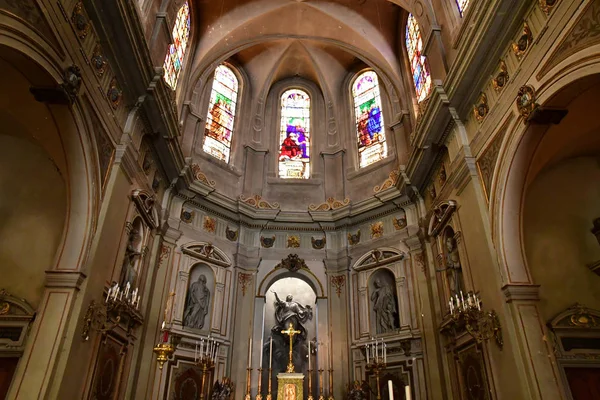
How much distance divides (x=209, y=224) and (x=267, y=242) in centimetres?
211

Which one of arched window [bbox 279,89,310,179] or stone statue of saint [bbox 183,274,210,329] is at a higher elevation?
arched window [bbox 279,89,310,179]

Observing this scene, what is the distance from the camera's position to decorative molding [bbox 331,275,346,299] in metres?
13.2

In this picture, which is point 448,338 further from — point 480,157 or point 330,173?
point 330,173

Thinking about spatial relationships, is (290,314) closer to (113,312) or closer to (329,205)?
(329,205)

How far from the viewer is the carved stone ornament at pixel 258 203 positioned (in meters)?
14.2

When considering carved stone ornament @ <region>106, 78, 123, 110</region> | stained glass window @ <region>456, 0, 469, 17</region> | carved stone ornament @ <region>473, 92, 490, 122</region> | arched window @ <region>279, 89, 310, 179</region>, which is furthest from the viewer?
arched window @ <region>279, 89, 310, 179</region>

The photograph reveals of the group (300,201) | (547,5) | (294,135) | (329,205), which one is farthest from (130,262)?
(547,5)

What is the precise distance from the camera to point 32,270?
7547mm

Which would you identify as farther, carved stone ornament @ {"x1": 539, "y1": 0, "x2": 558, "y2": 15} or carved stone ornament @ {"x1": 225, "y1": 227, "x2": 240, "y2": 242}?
carved stone ornament @ {"x1": 225, "y1": 227, "x2": 240, "y2": 242}

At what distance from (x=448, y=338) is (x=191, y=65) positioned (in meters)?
11.5

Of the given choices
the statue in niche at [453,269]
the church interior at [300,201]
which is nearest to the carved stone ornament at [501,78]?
the church interior at [300,201]

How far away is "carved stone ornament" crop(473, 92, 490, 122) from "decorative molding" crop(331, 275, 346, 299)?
6.79 meters

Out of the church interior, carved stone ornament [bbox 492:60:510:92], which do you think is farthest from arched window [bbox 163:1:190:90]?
carved stone ornament [bbox 492:60:510:92]

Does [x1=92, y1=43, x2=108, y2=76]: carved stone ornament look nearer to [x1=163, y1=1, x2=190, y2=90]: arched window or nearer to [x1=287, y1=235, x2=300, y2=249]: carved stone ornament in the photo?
[x1=163, y1=1, x2=190, y2=90]: arched window
